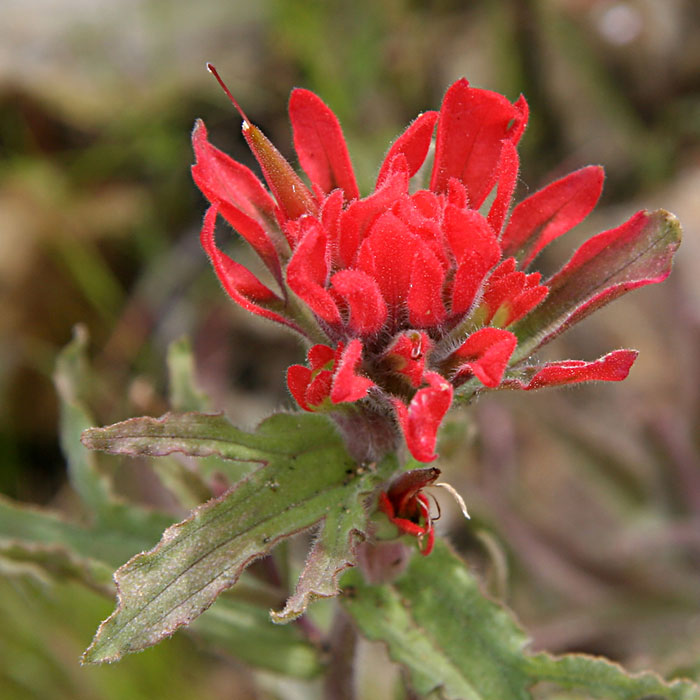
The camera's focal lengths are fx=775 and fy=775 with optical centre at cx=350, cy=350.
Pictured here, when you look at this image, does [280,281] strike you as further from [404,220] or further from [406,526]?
[406,526]

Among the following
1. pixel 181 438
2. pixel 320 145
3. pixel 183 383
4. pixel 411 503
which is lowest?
pixel 411 503

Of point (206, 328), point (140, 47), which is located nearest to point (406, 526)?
point (206, 328)

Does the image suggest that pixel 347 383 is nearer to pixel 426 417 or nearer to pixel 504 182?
pixel 426 417

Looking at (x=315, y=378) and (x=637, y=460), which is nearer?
(x=315, y=378)

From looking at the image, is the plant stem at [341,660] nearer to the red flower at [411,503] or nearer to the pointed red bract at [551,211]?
the red flower at [411,503]

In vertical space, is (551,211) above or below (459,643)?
above

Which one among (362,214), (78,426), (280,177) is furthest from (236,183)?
(78,426)
